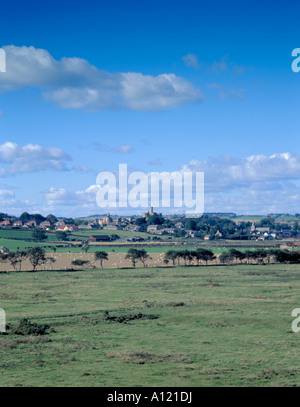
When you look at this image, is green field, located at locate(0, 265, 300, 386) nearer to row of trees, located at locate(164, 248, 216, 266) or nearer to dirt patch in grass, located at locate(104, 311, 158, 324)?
dirt patch in grass, located at locate(104, 311, 158, 324)

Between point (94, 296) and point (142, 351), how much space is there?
109ft

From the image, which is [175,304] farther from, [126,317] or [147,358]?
[147,358]

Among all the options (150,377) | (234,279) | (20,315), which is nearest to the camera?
(150,377)

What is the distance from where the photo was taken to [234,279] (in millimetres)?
91375

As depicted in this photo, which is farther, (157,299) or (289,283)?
(289,283)

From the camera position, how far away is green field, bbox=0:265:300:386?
98.3 feet

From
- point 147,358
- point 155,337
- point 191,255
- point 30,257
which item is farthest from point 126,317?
point 191,255

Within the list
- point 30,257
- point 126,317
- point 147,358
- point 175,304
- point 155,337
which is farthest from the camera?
point 30,257

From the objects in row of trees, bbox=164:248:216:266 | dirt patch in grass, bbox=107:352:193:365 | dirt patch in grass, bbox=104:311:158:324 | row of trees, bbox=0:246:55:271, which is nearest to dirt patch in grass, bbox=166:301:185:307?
dirt patch in grass, bbox=104:311:158:324

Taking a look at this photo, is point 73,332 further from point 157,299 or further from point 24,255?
point 24,255

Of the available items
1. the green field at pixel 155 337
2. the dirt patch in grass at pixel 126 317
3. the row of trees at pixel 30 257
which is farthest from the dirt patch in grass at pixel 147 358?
the row of trees at pixel 30 257

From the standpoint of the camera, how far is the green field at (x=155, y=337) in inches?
1179

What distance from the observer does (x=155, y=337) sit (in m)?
41.5
